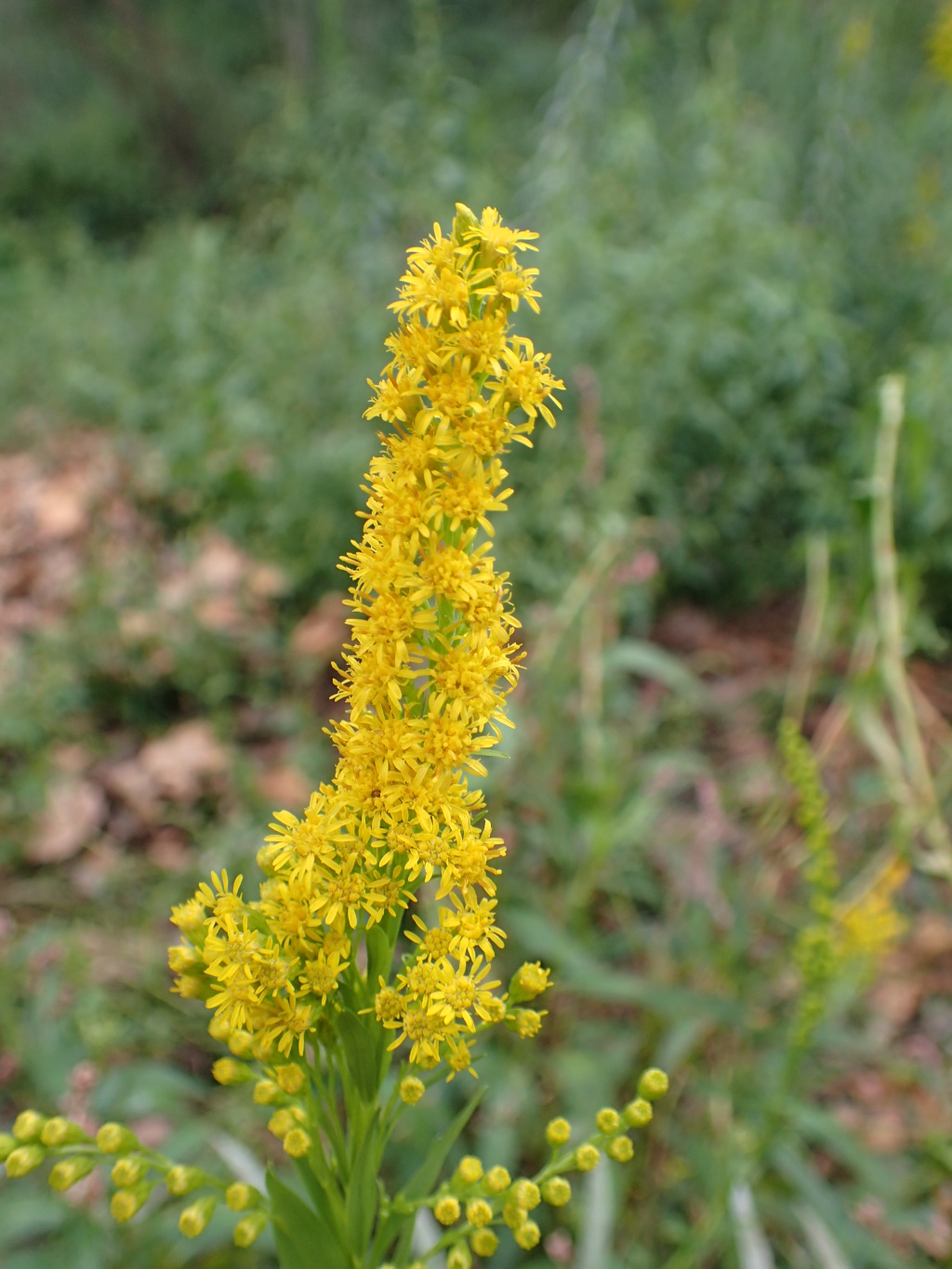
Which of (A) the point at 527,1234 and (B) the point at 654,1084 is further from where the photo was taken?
(B) the point at 654,1084

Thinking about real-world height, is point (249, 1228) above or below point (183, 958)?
below

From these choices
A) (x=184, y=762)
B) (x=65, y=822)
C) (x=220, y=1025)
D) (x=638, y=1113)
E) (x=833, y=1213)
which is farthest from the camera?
(x=184, y=762)

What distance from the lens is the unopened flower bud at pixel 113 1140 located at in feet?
3.05

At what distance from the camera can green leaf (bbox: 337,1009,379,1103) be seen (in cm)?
92

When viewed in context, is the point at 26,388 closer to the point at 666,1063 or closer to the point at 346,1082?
the point at 666,1063

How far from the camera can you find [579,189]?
4.23 m

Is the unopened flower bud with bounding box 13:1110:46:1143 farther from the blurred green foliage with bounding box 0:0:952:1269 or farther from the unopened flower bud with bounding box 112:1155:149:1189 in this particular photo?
the blurred green foliage with bounding box 0:0:952:1269

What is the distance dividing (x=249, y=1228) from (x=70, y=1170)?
0.60 ft

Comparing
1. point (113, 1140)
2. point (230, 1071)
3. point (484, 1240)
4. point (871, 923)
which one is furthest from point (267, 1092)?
point (871, 923)

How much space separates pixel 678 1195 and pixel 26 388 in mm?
4659

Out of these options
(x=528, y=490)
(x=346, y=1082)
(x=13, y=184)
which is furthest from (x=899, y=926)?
(x=13, y=184)

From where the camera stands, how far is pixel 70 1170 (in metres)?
0.94

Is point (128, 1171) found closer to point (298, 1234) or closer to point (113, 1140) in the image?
point (113, 1140)

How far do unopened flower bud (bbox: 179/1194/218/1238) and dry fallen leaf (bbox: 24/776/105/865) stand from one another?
1.94m
